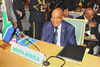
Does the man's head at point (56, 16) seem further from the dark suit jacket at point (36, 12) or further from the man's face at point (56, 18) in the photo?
the dark suit jacket at point (36, 12)

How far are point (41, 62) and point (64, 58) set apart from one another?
8.2 inches

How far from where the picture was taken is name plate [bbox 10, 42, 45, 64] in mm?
788

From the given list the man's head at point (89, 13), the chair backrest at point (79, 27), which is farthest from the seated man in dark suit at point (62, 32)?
the man's head at point (89, 13)

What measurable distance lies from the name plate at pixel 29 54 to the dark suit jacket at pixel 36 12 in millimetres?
1442

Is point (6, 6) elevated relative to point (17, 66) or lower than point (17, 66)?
elevated

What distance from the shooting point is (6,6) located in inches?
42.8

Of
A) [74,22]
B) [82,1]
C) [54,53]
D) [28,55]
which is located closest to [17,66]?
[28,55]

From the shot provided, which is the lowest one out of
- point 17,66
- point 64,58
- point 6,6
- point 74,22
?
point 17,66

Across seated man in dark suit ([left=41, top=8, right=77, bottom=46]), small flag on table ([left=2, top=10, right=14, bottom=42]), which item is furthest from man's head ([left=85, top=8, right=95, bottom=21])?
small flag on table ([left=2, top=10, right=14, bottom=42])

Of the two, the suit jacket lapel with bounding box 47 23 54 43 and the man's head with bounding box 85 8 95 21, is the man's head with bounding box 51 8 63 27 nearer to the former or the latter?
the suit jacket lapel with bounding box 47 23 54 43

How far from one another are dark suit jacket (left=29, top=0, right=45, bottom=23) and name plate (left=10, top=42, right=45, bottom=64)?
4.73ft

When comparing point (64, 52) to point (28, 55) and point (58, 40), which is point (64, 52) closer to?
point (28, 55)

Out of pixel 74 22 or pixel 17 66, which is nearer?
pixel 17 66

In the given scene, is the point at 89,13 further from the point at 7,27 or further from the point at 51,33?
the point at 7,27
